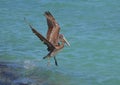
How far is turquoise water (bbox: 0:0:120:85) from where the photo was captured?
1034 cm

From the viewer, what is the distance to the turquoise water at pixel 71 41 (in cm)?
1034

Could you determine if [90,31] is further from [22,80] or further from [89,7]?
[22,80]

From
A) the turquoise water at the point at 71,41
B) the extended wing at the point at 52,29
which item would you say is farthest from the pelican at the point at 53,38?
the turquoise water at the point at 71,41

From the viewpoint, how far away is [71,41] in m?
13.1

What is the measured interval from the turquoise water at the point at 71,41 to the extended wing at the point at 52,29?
1.52 metres

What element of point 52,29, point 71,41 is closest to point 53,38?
point 52,29

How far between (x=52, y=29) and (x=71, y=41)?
5148 mm

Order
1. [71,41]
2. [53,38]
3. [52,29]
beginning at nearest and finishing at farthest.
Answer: [52,29], [53,38], [71,41]

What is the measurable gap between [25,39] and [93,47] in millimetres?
2112

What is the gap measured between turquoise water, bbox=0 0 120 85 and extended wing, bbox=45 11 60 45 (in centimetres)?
152

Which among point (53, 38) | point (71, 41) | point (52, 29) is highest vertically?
point (52, 29)

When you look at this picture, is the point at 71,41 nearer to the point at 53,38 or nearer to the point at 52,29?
the point at 53,38

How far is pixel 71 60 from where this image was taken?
1159cm

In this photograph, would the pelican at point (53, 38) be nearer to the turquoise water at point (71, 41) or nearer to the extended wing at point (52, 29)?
the extended wing at point (52, 29)
